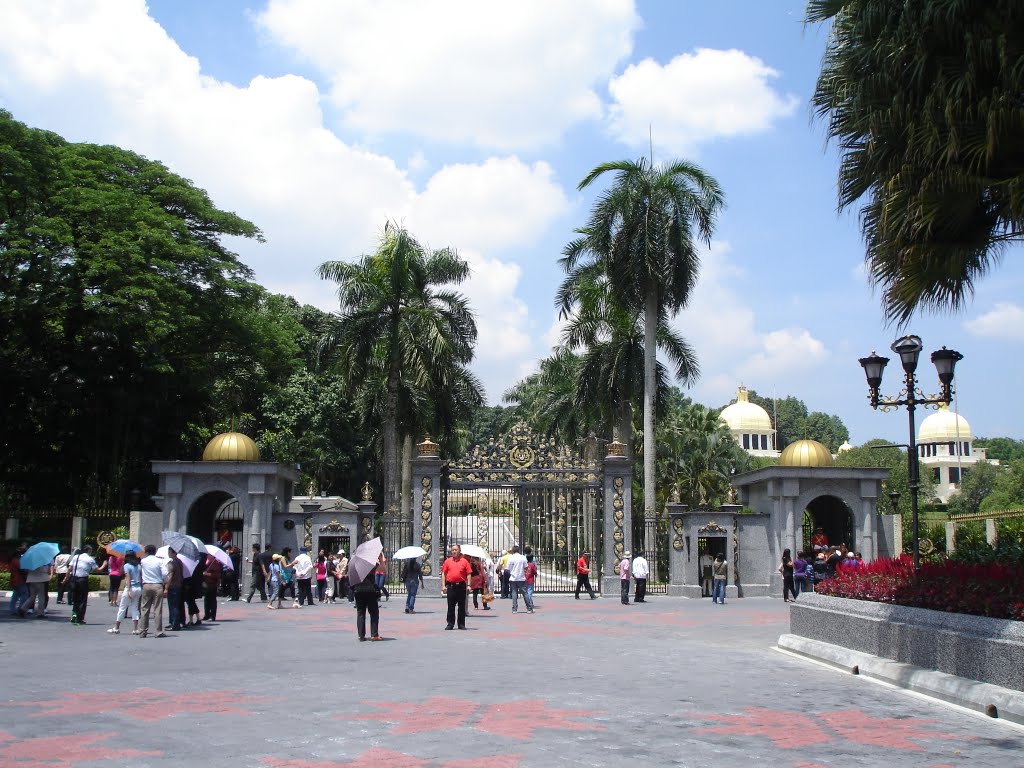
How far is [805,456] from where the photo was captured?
95.2 feet

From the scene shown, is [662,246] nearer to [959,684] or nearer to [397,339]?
[397,339]

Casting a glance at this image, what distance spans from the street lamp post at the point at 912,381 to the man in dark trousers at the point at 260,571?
15.1 m

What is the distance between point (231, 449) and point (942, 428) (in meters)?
105

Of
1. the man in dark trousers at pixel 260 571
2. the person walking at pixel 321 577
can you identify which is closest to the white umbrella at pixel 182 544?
the man in dark trousers at pixel 260 571

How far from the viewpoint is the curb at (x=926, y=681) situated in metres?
9.12

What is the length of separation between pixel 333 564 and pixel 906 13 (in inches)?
814

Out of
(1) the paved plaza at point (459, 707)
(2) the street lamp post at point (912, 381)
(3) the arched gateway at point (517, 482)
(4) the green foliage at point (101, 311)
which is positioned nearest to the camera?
(1) the paved plaza at point (459, 707)

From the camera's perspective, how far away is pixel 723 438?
54.5 metres

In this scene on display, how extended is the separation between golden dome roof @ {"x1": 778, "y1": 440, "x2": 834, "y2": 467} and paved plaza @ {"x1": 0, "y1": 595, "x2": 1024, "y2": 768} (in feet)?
42.0

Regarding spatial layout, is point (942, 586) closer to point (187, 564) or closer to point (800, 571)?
point (187, 564)

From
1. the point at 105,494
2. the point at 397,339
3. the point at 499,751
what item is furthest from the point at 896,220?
the point at 105,494

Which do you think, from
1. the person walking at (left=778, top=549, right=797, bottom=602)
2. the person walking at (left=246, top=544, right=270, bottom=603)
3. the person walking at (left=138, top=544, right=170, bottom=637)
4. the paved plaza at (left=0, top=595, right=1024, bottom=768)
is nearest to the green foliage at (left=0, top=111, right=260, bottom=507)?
the person walking at (left=246, top=544, right=270, bottom=603)

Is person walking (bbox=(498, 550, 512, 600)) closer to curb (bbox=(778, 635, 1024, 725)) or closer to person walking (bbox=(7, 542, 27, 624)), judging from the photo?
person walking (bbox=(7, 542, 27, 624))

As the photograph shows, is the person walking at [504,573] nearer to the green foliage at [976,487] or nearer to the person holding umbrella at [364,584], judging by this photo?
the person holding umbrella at [364,584]
